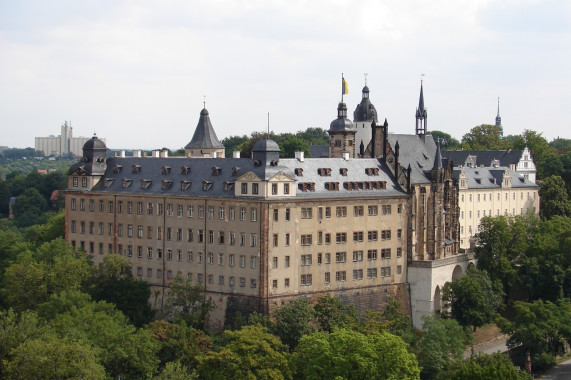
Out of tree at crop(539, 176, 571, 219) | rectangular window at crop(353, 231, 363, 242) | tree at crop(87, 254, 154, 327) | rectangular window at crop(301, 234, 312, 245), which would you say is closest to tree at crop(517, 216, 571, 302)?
rectangular window at crop(353, 231, 363, 242)

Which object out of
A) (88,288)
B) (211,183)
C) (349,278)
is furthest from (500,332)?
(88,288)

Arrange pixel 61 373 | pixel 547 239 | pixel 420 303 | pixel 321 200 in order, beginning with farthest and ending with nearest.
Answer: pixel 547 239 → pixel 420 303 → pixel 321 200 → pixel 61 373

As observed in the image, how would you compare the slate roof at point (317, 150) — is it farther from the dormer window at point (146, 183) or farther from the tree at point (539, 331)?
the tree at point (539, 331)

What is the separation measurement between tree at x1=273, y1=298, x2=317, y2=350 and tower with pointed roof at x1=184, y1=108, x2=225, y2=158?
44050 mm

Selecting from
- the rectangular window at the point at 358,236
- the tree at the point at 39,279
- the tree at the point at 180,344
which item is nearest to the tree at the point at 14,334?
the tree at the point at 180,344

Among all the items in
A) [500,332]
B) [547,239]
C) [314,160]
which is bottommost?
[500,332]

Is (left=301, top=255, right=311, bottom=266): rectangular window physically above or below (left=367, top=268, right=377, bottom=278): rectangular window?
above

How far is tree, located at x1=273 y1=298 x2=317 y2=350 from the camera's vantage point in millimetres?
100938

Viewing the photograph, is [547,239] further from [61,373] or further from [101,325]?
[61,373]

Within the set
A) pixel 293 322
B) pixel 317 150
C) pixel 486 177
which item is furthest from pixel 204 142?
pixel 293 322

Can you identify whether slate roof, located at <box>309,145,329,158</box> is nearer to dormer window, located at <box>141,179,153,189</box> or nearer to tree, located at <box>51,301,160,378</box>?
dormer window, located at <box>141,179,153,189</box>

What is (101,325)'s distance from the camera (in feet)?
307

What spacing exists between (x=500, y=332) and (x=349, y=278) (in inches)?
774

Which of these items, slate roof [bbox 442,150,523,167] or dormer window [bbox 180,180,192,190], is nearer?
dormer window [bbox 180,180,192,190]
